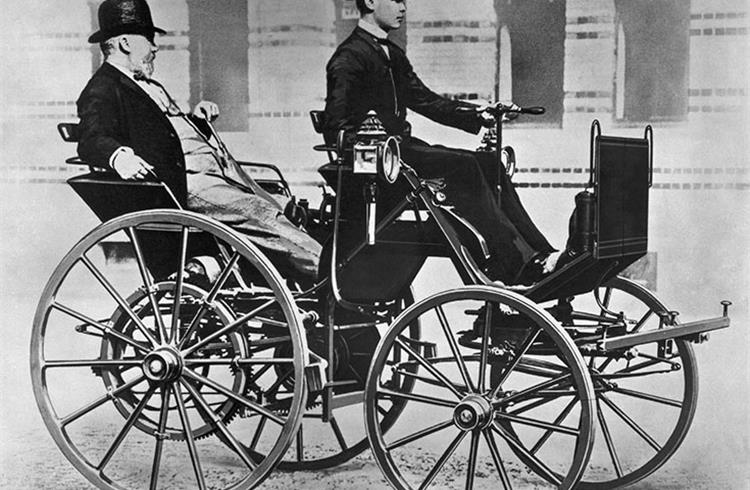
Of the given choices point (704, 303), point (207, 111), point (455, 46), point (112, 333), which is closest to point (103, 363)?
point (112, 333)

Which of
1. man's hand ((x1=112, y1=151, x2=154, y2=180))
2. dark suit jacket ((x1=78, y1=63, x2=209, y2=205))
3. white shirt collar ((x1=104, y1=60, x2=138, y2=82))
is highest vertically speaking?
white shirt collar ((x1=104, y1=60, x2=138, y2=82))

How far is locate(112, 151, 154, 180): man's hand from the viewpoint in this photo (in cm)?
376

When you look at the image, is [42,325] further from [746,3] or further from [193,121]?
[746,3]

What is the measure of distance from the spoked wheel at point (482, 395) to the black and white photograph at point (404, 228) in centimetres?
1

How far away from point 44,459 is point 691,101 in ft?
9.74

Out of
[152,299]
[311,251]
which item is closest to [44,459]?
[152,299]

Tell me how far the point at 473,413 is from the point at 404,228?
2.48 ft

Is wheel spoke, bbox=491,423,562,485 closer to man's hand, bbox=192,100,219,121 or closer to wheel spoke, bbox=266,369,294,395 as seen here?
wheel spoke, bbox=266,369,294,395

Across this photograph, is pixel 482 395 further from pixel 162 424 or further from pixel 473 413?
pixel 162 424

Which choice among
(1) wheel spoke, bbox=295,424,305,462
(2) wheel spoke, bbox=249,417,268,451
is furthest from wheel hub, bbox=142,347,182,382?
(1) wheel spoke, bbox=295,424,305,462

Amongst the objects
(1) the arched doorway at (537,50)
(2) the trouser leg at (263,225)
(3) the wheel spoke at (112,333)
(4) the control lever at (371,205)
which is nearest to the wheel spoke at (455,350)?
(4) the control lever at (371,205)

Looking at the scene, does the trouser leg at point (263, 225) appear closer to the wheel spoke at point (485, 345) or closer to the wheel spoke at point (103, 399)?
the wheel spoke at point (103, 399)

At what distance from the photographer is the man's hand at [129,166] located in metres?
3.76

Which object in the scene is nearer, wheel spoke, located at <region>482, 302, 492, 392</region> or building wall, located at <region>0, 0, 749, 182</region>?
wheel spoke, located at <region>482, 302, 492, 392</region>
